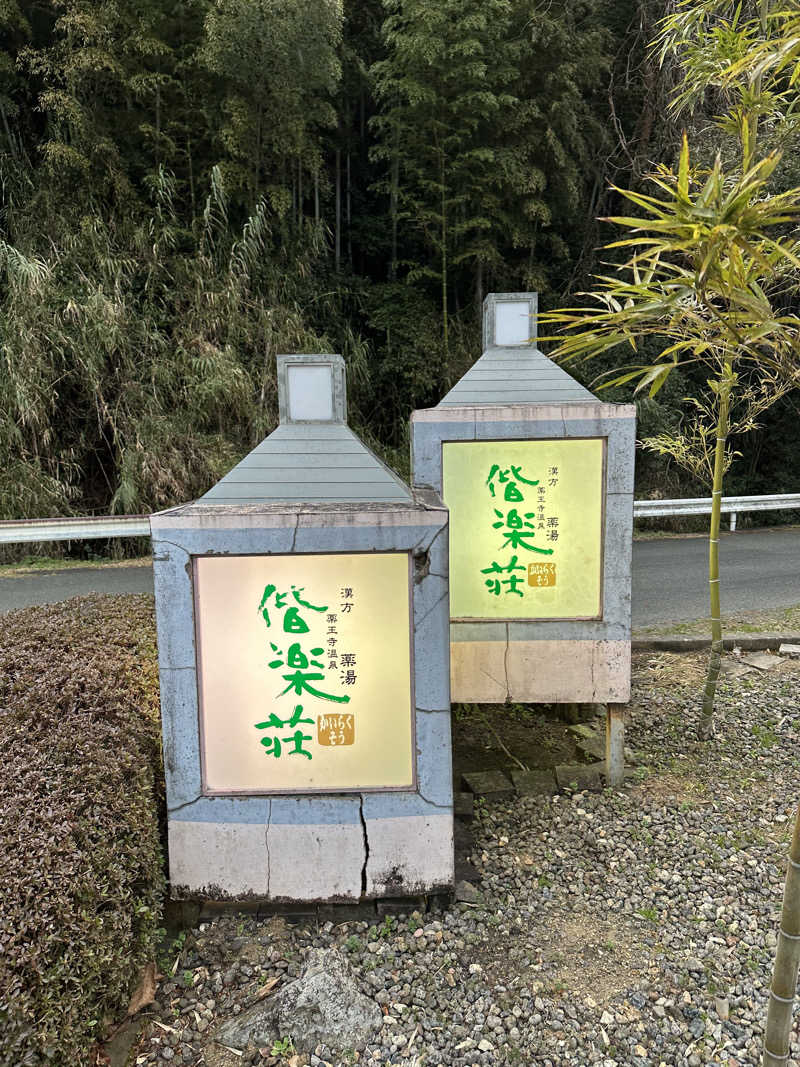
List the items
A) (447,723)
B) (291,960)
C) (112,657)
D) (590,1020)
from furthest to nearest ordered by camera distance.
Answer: (112,657)
(447,723)
(291,960)
(590,1020)

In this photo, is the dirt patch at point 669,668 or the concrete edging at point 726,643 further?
the concrete edging at point 726,643

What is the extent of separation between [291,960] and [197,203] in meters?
10.4

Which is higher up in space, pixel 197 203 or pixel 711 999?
pixel 197 203

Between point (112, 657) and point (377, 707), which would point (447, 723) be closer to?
point (377, 707)

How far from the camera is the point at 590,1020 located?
222 centimetres

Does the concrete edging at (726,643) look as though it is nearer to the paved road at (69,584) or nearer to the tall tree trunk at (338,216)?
the paved road at (69,584)

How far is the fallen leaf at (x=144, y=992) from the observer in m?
2.25

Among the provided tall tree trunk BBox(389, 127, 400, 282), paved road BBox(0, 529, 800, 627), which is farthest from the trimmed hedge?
tall tree trunk BBox(389, 127, 400, 282)

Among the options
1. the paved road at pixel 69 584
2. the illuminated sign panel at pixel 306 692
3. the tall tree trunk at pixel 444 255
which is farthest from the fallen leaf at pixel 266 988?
the tall tree trunk at pixel 444 255

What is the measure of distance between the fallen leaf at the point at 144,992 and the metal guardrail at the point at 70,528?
6726 millimetres

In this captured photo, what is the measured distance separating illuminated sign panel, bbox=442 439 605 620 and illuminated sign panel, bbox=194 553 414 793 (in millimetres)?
1131

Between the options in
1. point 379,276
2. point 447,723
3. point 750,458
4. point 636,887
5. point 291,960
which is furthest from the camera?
point 750,458

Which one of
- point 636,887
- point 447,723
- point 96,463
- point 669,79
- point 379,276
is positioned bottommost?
point 636,887

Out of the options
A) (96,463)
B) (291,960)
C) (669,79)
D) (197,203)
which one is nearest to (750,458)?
(669,79)
